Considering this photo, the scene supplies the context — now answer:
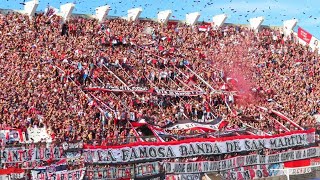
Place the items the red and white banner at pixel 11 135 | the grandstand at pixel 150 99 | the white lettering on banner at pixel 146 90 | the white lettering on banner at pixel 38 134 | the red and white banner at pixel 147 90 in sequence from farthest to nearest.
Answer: the white lettering on banner at pixel 146 90
the red and white banner at pixel 147 90
the white lettering on banner at pixel 38 134
the grandstand at pixel 150 99
the red and white banner at pixel 11 135

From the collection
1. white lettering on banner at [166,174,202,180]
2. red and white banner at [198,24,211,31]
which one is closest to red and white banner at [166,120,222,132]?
white lettering on banner at [166,174,202,180]

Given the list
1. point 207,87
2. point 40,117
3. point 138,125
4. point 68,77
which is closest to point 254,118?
point 207,87

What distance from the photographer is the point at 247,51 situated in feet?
154

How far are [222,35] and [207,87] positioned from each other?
8.79 meters

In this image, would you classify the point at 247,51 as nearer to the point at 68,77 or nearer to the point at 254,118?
the point at 254,118

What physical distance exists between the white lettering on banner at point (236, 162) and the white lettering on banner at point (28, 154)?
5.03m

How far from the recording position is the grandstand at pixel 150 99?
2802 centimetres

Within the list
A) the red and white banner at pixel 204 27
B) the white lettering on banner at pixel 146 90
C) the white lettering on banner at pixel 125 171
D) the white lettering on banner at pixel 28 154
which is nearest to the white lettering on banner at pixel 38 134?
the white lettering on banner at pixel 28 154

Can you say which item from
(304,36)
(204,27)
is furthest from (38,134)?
(304,36)

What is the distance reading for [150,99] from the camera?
36.6 metres

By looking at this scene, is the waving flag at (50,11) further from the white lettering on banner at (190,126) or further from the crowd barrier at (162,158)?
the crowd barrier at (162,158)

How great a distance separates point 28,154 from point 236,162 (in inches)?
421

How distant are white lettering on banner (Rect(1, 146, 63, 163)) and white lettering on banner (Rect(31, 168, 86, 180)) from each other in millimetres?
1353

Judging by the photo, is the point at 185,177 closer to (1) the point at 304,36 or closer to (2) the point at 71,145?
(2) the point at 71,145
